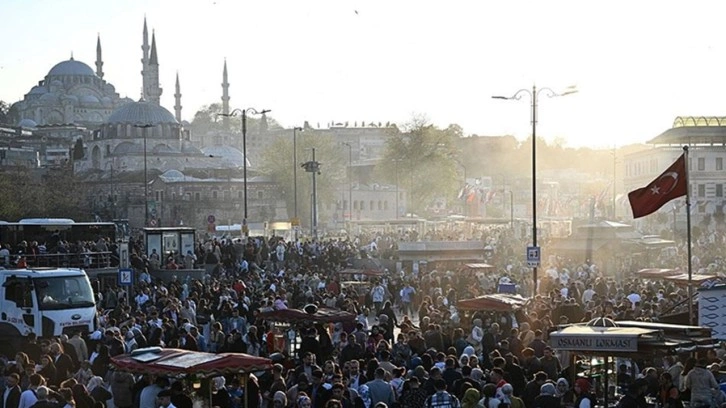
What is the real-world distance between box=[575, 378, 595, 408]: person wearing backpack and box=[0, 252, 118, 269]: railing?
811 inches

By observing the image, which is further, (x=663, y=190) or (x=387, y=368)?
(x=663, y=190)

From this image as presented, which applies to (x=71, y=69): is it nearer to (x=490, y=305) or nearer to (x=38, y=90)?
(x=38, y=90)

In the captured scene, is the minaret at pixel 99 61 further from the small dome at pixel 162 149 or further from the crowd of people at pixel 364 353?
the crowd of people at pixel 364 353

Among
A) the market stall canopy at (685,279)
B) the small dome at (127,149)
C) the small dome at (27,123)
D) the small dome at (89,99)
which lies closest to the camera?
the market stall canopy at (685,279)

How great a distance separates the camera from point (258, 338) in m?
18.2

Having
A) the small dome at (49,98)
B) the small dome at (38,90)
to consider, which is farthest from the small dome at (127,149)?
the small dome at (38,90)

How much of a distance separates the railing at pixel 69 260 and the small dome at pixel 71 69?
13601 cm

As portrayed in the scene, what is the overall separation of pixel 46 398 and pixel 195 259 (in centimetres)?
Answer: 2485

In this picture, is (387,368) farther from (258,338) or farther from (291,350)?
(291,350)

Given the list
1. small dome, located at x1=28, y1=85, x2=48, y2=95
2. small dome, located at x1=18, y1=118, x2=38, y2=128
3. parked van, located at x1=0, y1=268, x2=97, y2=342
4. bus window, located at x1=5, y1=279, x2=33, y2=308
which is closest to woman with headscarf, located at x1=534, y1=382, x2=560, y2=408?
parked van, located at x1=0, y1=268, x2=97, y2=342

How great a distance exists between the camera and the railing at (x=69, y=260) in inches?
1206

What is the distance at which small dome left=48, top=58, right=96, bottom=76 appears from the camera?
16325cm

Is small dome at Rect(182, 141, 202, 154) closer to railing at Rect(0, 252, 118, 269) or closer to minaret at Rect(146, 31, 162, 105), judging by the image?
minaret at Rect(146, 31, 162, 105)

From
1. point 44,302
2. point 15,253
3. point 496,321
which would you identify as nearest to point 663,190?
point 496,321
